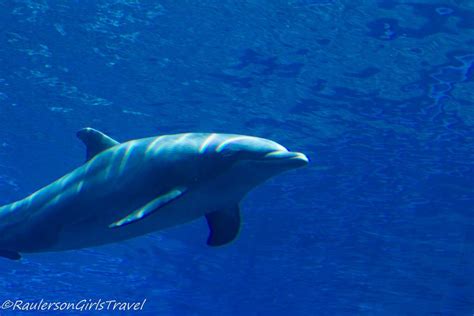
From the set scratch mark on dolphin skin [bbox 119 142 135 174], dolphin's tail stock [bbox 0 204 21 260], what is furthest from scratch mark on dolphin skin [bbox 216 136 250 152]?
dolphin's tail stock [bbox 0 204 21 260]

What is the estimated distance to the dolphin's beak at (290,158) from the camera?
4562mm

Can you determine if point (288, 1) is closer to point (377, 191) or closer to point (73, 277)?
point (377, 191)

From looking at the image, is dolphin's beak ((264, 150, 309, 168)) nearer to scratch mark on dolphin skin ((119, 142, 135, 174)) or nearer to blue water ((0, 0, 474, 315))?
scratch mark on dolphin skin ((119, 142, 135, 174))

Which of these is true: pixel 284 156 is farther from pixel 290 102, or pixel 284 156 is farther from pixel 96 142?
pixel 290 102

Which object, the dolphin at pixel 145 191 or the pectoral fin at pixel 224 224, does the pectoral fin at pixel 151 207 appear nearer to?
the dolphin at pixel 145 191

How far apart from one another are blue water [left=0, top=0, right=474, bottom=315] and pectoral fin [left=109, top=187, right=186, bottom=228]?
274 inches

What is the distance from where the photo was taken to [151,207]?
4.78 metres

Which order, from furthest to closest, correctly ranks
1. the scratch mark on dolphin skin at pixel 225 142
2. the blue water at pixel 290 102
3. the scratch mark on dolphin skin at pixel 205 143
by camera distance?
the blue water at pixel 290 102, the scratch mark on dolphin skin at pixel 205 143, the scratch mark on dolphin skin at pixel 225 142

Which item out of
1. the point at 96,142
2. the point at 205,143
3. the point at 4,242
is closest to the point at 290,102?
the point at 96,142

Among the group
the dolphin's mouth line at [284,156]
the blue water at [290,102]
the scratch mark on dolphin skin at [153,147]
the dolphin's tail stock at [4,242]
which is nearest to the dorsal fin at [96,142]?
the scratch mark on dolphin skin at [153,147]

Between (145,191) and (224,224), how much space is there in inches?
39.6

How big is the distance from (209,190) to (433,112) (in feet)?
34.6

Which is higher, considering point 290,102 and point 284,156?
point 284,156

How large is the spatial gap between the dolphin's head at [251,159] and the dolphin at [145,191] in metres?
0.01
